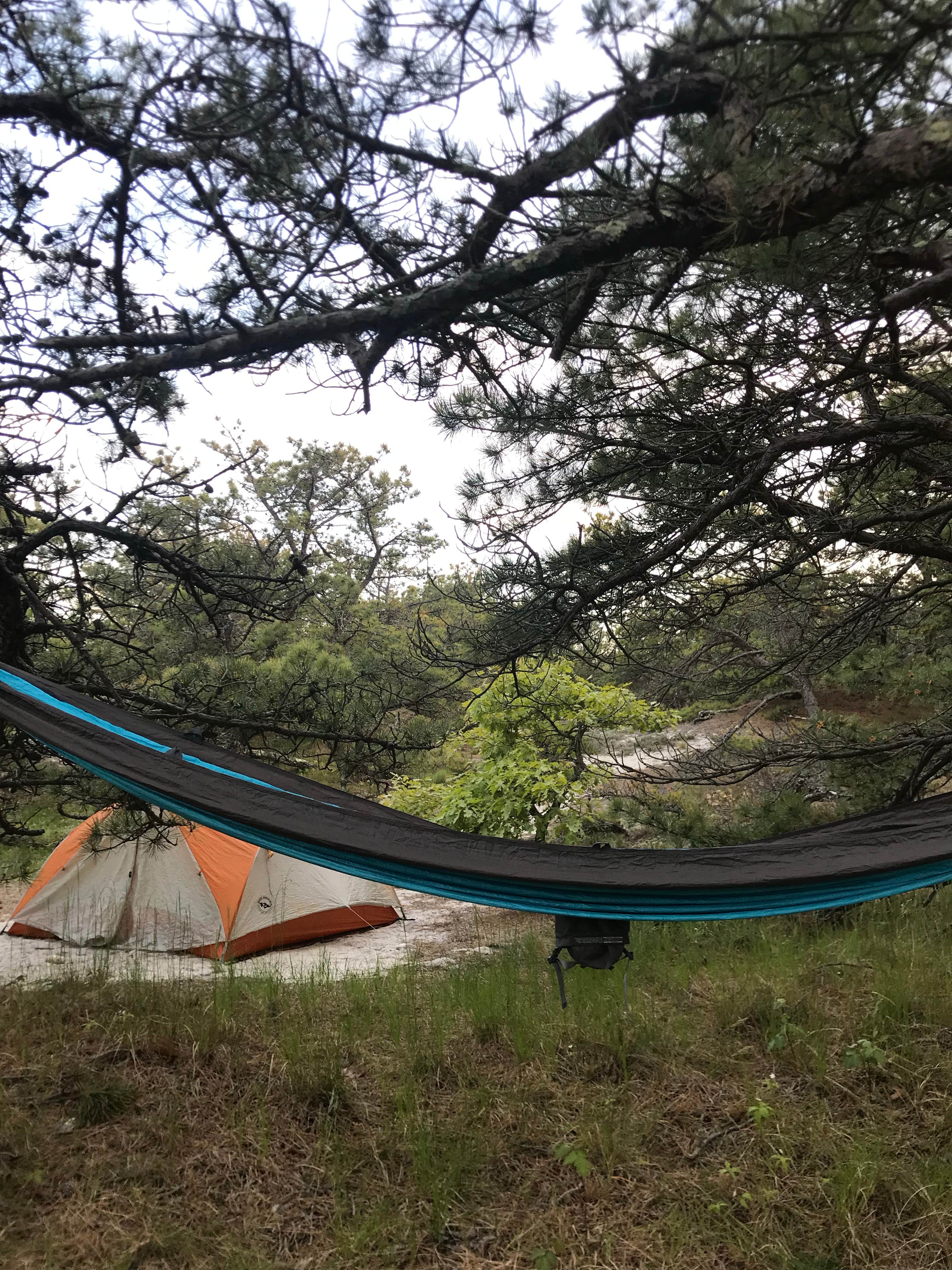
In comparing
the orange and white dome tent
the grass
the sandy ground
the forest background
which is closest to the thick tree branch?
the forest background

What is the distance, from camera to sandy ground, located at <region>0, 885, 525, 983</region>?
3408mm

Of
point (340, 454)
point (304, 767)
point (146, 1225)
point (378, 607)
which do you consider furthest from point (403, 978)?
point (340, 454)

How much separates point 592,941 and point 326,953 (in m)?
2.94

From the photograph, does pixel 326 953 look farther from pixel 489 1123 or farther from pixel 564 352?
pixel 564 352

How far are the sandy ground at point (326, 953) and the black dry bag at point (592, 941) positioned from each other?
1.61 meters

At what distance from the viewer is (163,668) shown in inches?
201

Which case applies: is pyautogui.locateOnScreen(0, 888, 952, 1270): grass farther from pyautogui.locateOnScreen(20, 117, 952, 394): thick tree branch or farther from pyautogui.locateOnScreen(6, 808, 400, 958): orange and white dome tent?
pyautogui.locateOnScreen(6, 808, 400, 958): orange and white dome tent

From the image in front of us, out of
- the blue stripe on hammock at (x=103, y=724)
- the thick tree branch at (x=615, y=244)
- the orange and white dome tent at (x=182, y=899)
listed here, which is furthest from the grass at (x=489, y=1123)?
the orange and white dome tent at (x=182, y=899)

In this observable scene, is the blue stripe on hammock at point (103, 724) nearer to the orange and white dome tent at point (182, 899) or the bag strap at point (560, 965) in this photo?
the bag strap at point (560, 965)

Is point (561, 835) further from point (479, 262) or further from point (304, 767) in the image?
point (479, 262)

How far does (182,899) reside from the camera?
4418 mm

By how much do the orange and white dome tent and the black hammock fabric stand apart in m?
2.82

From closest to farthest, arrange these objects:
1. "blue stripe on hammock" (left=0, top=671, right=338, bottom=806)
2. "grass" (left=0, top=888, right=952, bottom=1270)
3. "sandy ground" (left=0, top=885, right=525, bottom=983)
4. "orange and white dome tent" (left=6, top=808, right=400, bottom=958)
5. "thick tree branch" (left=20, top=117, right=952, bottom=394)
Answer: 1. "thick tree branch" (left=20, top=117, right=952, bottom=394)
2. "grass" (left=0, top=888, right=952, bottom=1270)
3. "blue stripe on hammock" (left=0, top=671, right=338, bottom=806)
4. "sandy ground" (left=0, top=885, right=525, bottom=983)
5. "orange and white dome tent" (left=6, top=808, right=400, bottom=958)

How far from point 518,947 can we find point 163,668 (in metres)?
2.81
